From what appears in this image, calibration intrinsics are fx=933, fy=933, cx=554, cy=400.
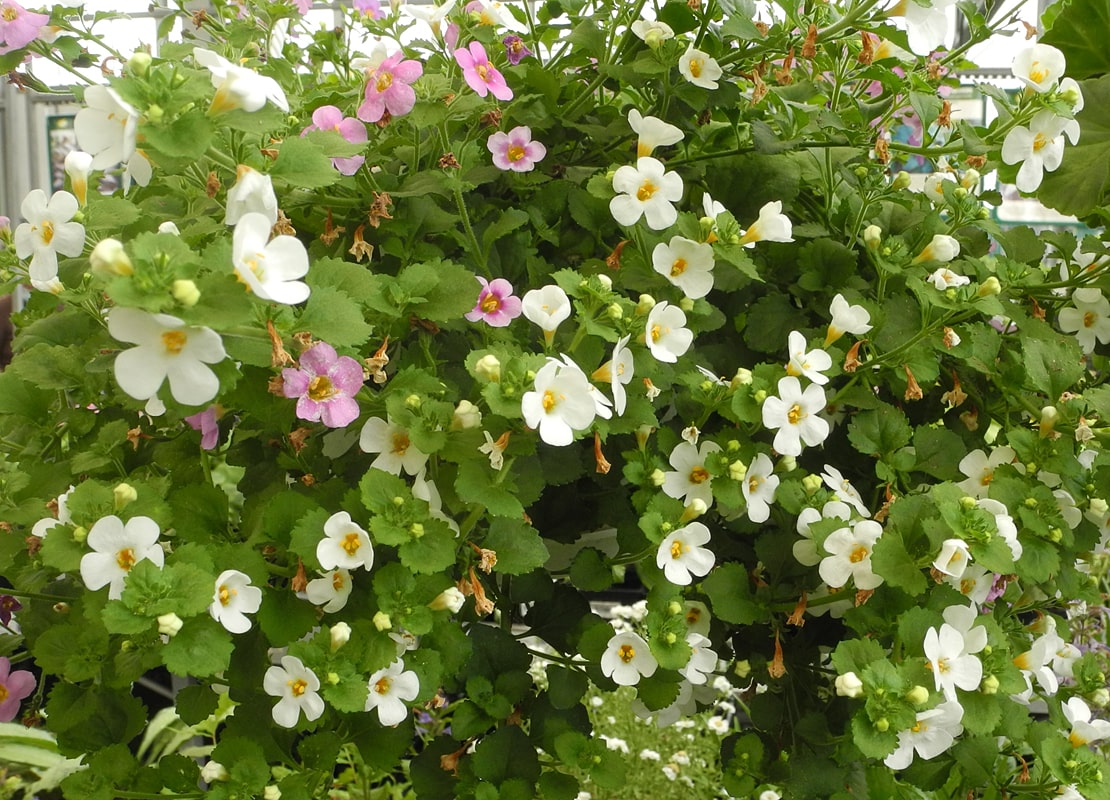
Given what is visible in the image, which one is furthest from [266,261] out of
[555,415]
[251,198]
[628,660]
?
[628,660]

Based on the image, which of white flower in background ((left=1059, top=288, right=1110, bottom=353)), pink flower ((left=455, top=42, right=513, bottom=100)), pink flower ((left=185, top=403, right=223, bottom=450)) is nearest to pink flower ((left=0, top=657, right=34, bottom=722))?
pink flower ((left=185, top=403, right=223, bottom=450))

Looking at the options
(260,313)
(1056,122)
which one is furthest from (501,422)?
(1056,122)

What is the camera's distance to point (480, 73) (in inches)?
29.1

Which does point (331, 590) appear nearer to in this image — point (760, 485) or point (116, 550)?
point (116, 550)

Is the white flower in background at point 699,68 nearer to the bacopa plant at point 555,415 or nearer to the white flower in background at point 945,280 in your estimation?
the bacopa plant at point 555,415

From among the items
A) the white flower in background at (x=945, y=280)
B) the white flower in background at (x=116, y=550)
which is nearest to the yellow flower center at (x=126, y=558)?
the white flower in background at (x=116, y=550)

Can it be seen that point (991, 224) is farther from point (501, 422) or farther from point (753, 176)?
point (501, 422)

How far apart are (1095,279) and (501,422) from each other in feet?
1.96

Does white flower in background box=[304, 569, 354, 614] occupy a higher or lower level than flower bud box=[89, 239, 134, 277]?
lower

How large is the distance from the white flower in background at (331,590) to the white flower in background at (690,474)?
25 centimetres

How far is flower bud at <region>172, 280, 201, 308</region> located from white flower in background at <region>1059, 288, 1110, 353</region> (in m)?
0.76

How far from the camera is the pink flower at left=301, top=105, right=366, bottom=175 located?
712mm

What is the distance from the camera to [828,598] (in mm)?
728

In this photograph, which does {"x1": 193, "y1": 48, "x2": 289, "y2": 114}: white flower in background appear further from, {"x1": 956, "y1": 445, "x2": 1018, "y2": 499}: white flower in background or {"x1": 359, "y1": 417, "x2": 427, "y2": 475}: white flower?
{"x1": 956, "y1": 445, "x2": 1018, "y2": 499}: white flower in background
